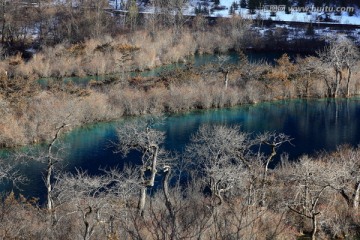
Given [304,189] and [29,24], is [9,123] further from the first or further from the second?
[29,24]

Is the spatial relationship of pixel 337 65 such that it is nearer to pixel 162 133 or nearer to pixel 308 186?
pixel 162 133

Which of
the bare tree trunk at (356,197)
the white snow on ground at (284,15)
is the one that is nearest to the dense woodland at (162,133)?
the bare tree trunk at (356,197)

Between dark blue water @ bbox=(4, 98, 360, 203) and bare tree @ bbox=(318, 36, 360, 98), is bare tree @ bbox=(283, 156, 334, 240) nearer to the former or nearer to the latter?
dark blue water @ bbox=(4, 98, 360, 203)

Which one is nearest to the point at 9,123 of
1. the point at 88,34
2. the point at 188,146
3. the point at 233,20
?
the point at 188,146

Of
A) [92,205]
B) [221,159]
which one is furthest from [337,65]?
[92,205]

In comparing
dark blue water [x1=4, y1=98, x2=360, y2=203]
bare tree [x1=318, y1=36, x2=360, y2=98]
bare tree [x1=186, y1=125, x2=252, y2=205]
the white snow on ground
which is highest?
the white snow on ground

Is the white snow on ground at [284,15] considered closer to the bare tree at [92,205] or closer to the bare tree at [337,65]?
the bare tree at [337,65]

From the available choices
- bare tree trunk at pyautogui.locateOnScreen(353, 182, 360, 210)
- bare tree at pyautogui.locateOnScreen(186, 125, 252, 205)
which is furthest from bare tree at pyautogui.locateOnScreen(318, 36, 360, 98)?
bare tree trunk at pyautogui.locateOnScreen(353, 182, 360, 210)

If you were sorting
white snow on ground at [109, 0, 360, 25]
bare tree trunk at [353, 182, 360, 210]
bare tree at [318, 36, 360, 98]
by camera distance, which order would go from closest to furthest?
bare tree trunk at [353, 182, 360, 210] → bare tree at [318, 36, 360, 98] → white snow on ground at [109, 0, 360, 25]
